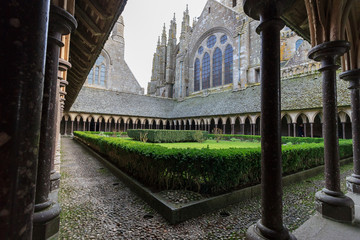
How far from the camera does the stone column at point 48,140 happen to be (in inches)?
74.0

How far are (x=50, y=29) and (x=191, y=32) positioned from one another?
3121 cm

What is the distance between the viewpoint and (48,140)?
6.91ft

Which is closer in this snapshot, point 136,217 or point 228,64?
point 136,217

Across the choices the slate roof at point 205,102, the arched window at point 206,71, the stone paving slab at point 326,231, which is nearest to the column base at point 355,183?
the stone paving slab at point 326,231

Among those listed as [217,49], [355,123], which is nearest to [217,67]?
[217,49]

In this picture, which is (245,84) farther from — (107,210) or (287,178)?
(107,210)

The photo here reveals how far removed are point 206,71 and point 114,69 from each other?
14.5 meters

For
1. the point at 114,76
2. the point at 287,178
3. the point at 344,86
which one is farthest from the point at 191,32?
the point at 287,178

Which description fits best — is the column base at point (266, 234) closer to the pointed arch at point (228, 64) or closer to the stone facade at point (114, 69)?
the pointed arch at point (228, 64)

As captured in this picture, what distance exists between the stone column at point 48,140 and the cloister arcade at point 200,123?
648 inches

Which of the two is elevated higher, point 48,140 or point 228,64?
point 228,64

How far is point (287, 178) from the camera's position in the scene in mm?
4922

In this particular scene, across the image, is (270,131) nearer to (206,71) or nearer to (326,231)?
(326,231)

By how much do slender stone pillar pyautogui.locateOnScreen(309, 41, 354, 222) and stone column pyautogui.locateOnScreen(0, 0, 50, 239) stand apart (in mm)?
3742
